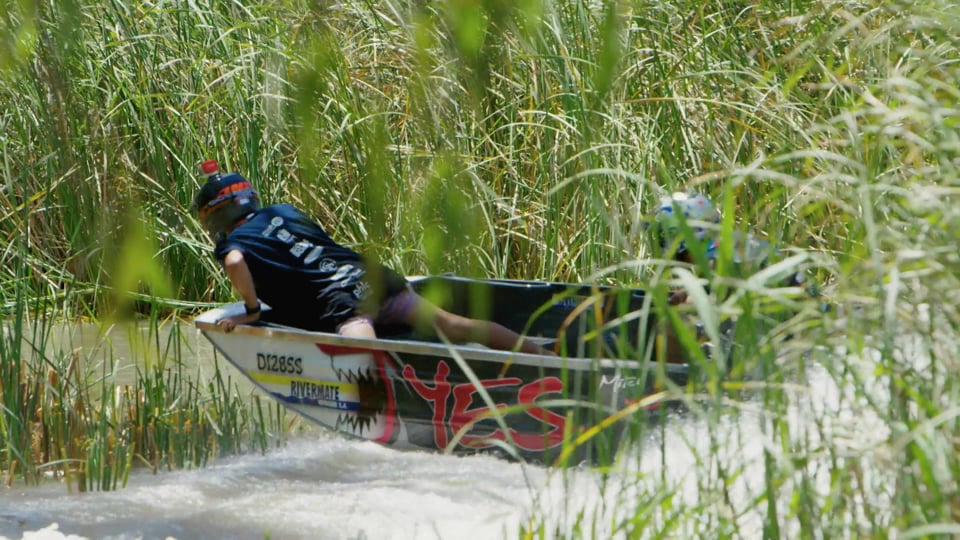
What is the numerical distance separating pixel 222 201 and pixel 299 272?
1.80 feet

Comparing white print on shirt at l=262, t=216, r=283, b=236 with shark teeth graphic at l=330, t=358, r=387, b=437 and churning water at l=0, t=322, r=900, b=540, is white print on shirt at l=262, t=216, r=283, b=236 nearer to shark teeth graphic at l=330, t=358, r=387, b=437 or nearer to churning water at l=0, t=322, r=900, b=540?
shark teeth graphic at l=330, t=358, r=387, b=437

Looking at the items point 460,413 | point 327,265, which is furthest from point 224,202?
point 460,413

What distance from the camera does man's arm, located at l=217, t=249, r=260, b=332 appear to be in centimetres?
674

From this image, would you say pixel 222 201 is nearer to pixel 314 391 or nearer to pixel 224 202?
pixel 224 202

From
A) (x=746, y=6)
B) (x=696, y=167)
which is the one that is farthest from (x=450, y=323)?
(x=746, y=6)

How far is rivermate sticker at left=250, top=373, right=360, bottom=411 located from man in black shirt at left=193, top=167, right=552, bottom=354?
34 centimetres

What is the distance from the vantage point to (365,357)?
21.0 ft

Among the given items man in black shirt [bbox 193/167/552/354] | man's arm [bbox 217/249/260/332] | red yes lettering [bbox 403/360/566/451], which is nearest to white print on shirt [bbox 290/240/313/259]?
man in black shirt [bbox 193/167/552/354]

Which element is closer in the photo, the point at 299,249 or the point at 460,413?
the point at 460,413

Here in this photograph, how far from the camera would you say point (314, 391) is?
6.66 m

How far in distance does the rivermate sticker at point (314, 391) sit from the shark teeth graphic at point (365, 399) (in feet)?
0.10

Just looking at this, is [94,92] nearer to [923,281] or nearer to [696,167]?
[696,167]

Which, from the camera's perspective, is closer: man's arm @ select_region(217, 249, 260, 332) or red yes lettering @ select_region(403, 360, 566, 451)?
red yes lettering @ select_region(403, 360, 566, 451)

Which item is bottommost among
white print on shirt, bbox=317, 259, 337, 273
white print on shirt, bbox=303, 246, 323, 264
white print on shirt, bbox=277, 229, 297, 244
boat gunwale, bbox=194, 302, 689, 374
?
boat gunwale, bbox=194, 302, 689, 374
